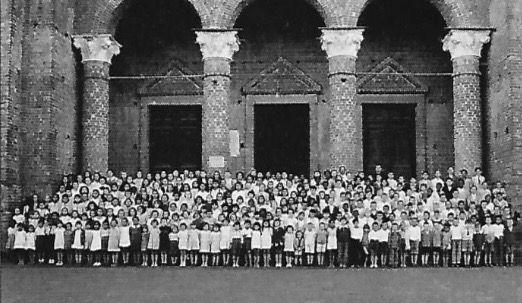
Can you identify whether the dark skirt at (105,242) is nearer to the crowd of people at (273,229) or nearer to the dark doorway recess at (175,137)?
the crowd of people at (273,229)

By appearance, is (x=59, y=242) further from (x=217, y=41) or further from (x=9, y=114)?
(x=217, y=41)

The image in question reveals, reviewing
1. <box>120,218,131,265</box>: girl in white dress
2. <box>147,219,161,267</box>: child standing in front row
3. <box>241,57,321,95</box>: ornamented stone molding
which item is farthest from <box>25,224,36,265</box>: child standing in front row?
<box>241,57,321,95</box>: ornamented stone molding

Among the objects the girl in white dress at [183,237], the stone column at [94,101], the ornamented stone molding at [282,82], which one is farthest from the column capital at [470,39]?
the stone column at [94,101]

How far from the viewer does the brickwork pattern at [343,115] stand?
74.0 feet

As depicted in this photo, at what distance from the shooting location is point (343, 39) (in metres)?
22.8

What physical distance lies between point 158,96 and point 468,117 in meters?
9.20

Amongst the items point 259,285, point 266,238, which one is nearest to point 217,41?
point 266,238

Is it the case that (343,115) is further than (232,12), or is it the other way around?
(232,12)

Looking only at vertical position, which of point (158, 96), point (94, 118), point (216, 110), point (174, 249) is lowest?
point (174, 249)

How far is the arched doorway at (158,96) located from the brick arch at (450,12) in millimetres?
5312

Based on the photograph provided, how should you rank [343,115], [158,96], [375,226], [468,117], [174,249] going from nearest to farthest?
[375,226]
[174,249]
[468,117]
[343,115]
[158,96]

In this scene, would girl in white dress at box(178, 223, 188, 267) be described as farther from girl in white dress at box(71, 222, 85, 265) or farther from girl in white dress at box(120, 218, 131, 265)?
girl in white dress at box(71, 222, 85, 265)

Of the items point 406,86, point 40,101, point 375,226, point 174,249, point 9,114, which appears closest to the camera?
point 375,226

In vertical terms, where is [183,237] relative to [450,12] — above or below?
below
